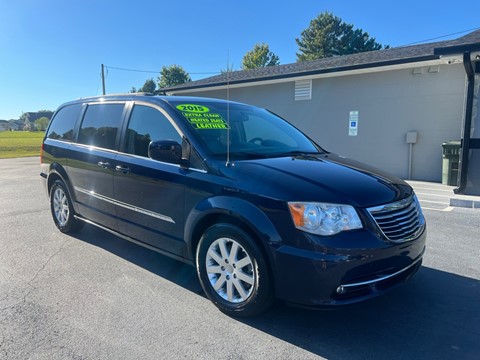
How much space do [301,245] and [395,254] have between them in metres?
0.74

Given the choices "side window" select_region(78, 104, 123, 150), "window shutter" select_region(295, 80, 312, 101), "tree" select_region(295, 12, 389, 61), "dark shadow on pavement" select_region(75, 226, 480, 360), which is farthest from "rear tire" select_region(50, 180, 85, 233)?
"tree" select_region(295, 12, 389, 61)

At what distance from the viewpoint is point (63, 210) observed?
528 centimetres

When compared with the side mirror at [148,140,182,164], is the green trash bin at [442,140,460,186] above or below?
below

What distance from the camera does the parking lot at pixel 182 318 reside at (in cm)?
259

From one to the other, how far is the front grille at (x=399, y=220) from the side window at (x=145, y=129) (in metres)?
1.93

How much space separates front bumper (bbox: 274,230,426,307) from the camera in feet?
8.32

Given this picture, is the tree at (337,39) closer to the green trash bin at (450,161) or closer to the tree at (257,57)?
the tree at (257,57)

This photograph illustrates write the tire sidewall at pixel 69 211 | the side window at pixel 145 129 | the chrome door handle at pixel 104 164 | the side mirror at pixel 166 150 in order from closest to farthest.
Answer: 1. the side mirror at pixel 166 150
2. the side window at pixel 145 129
3. the chrome door handle at pixel 104 164
4. the tire sidewall at pixel 69 211

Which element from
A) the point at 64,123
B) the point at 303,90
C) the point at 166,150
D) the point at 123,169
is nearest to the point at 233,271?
the point at 166,150

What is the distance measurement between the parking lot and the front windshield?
1403 mm

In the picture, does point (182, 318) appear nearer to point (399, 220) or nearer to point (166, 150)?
point (166, 150)

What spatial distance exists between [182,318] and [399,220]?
1889 mm

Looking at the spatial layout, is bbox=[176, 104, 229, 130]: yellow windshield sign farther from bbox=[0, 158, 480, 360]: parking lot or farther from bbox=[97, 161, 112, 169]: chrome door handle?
bbox=[0, 158, 480, 360]: parking lot

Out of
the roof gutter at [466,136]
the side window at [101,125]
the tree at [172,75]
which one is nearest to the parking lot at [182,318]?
the side window at [101,125]
